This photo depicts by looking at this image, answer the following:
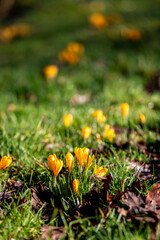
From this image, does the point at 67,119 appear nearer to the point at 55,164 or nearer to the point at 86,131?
the point at 86,131

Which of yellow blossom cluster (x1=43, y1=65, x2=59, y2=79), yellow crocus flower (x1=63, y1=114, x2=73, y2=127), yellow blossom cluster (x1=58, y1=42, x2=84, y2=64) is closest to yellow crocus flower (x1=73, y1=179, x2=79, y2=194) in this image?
yellow crocus flower (x1=63, y1=114, x2=73, y2=127)

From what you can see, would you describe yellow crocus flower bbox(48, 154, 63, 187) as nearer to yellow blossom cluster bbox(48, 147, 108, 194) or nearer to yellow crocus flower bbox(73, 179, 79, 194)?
yellow blossom cluster bbox(48, 147, 108, 194)

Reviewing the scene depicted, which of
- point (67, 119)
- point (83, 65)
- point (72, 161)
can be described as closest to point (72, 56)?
point (83, 65)

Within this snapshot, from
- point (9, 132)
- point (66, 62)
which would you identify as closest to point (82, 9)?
point (66, 62)

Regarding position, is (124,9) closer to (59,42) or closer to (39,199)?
(59,42)

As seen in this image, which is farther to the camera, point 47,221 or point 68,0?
point 68,0

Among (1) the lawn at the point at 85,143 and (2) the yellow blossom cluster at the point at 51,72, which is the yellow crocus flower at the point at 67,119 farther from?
(2) the yellow blossom cluster at the point at 51,72

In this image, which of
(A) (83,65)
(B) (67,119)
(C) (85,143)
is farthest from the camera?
(A) (83,65)

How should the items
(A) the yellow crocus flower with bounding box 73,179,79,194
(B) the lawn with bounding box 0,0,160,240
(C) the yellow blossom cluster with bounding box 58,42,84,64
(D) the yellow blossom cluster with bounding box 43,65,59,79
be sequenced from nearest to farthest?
(B) the lawn with bounding box 0,0,160,240
(A) the yellow crocus flower with bounding box 73,179,79,194
(D) the yellow blossom cluster with bounding box 43,65,59,79
(C) the yellow blossom cluster with bounding box 58,42,84,64
